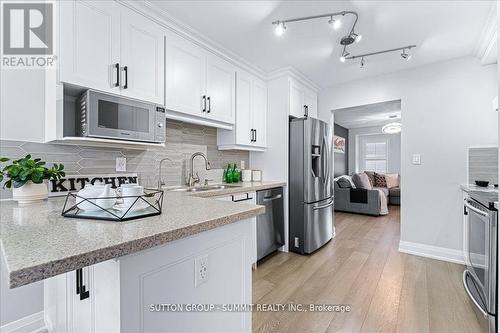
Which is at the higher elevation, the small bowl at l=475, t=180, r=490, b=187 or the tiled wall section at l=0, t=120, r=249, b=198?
the tiled wall section at l=0, t=120, r=249, b=198

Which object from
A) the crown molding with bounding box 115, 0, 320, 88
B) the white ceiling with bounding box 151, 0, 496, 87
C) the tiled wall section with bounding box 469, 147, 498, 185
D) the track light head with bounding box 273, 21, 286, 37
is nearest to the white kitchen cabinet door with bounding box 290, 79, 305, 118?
the crown molding with bounding box 115, 0, 320, 88

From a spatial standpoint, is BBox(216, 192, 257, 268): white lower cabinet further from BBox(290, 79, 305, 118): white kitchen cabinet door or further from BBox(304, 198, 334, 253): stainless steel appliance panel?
BBox(290, 79, 305, 118): white kitchen cabinet door

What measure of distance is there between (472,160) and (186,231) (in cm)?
340

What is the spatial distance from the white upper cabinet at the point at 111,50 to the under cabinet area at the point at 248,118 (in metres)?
1.03

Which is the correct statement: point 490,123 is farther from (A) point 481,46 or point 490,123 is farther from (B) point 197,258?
(B) point 197,258

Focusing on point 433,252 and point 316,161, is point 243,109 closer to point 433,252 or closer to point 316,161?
point 316,161

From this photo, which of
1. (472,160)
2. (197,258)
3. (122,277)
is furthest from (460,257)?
(122,277)

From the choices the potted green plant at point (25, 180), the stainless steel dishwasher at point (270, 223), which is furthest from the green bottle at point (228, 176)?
the potted green plant at point (25, 180)

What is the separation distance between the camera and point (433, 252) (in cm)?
287

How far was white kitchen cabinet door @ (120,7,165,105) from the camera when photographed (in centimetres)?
174

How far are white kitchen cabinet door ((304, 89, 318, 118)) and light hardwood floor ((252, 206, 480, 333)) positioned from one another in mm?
2012

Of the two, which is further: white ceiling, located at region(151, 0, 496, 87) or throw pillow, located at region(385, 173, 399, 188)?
throw pillow, located at region(385, 173, 399, 188)

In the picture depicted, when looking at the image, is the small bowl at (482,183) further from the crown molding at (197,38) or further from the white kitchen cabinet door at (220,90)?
the white kitchen cabinet door at (220,90)

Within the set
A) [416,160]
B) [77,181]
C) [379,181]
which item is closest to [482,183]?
[416,160]
